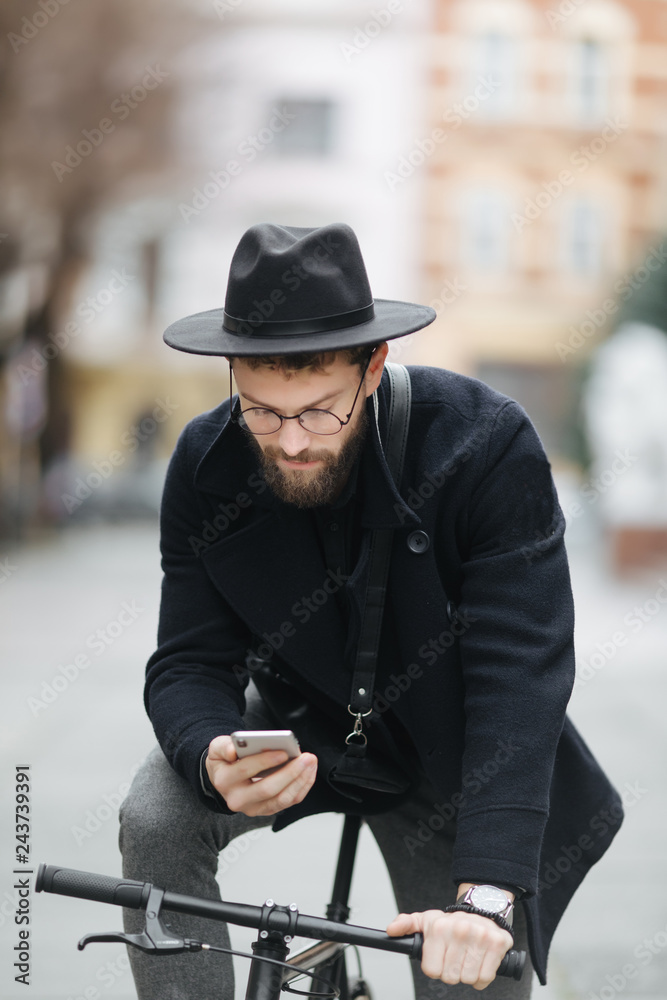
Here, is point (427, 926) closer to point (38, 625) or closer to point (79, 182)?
point (38, 625)

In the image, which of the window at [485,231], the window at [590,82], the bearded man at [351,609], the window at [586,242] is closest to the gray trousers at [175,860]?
the bearded man at [351,609]

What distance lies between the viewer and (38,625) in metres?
11.4

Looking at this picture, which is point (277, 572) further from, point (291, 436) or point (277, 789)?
point (277, 789)

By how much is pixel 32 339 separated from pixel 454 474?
22976 mm

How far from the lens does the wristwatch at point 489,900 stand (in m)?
1.84

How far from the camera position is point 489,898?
1877 mm

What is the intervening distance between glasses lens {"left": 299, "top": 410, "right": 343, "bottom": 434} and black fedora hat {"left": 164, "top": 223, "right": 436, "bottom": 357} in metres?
0.14

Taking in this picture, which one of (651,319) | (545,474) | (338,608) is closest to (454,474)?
(545,474)

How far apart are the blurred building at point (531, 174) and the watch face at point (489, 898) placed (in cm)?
3159

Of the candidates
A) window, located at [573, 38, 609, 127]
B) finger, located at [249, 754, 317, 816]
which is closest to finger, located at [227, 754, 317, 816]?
finger, located at [249, 754, 317, 816]

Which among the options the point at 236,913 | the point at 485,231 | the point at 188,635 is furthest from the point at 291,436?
the point at 485,231

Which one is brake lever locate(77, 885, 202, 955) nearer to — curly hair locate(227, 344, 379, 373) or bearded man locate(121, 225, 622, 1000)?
bearded man locate(121, 225, 622, 1000)

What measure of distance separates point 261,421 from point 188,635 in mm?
484

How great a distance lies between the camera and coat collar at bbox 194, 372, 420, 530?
2.16 m
